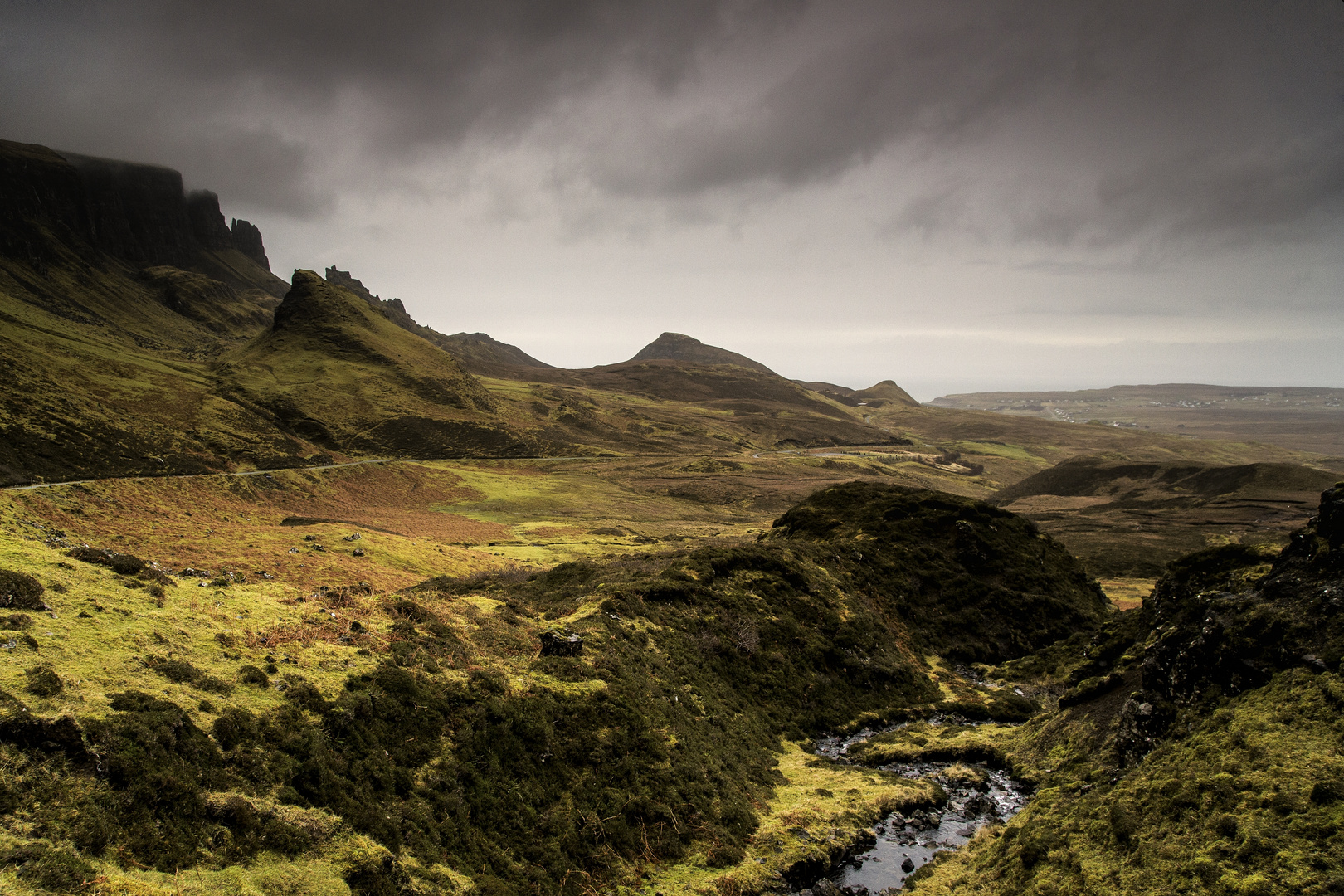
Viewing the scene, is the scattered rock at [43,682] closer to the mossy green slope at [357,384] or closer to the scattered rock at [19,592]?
A: the scattered rock at [19,592]

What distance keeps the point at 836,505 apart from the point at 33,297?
244912 mm

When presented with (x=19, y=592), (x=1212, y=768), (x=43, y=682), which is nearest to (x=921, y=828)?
(x=1212, y=768)

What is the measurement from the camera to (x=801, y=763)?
26.2 metres

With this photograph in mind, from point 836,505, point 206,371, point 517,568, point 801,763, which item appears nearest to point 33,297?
point 206,371

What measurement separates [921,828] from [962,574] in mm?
27268

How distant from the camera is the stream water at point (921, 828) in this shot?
19.7 metres

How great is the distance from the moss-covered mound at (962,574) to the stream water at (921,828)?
1571 cm

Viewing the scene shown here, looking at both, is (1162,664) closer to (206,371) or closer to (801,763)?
(801,763)

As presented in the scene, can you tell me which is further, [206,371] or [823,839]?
[206,371]

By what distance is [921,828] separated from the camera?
22.5 m

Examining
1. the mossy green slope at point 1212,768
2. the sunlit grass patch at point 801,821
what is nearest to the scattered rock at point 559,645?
the sunlit grass patch at point 801,821

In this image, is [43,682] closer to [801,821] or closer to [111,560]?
[111,560]

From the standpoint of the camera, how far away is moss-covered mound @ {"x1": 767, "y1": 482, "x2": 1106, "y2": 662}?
42.2 metres

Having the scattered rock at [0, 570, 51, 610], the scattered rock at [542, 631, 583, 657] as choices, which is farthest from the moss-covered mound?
the scattered rock at [0, 570, 51, 610]
